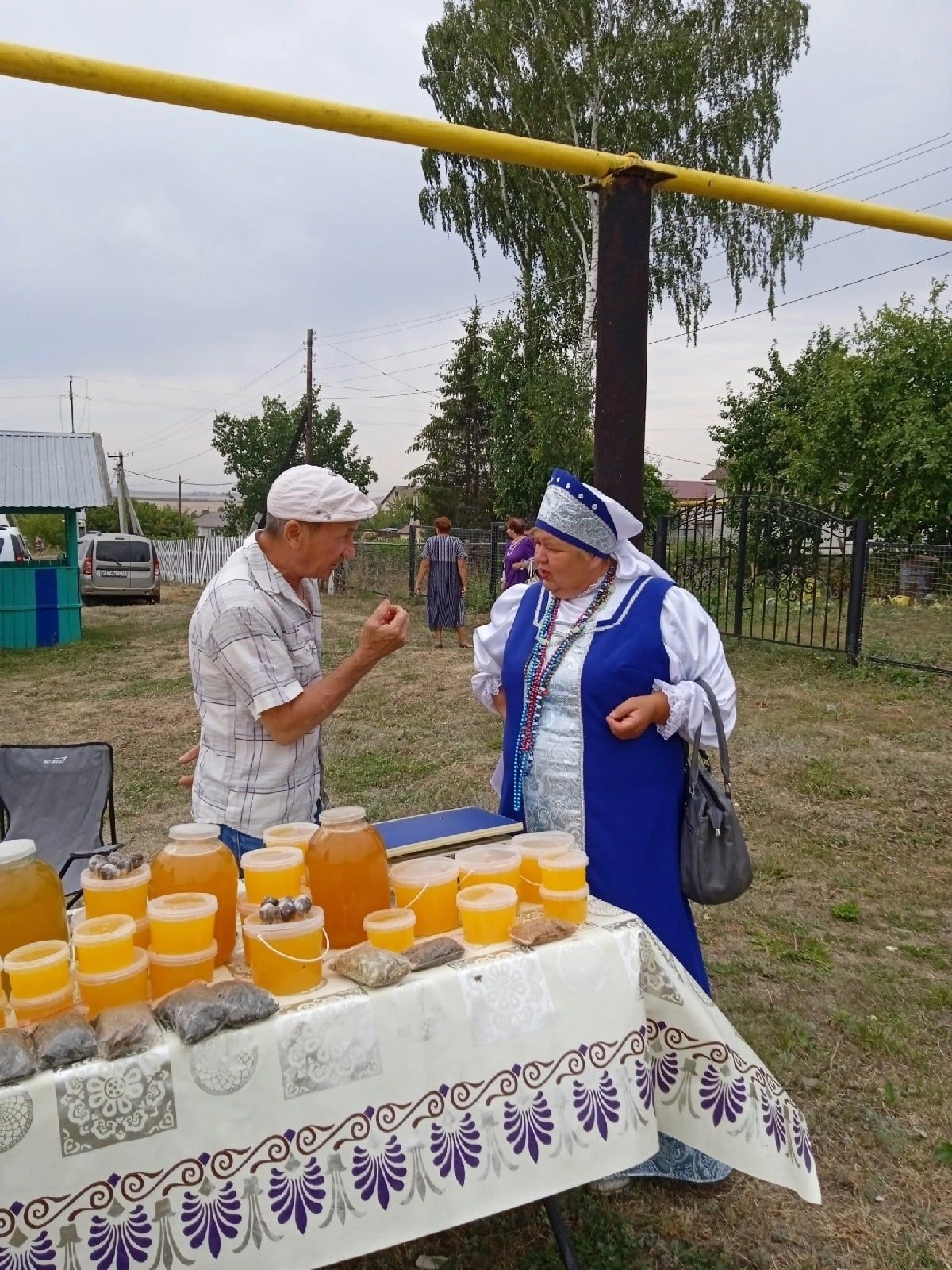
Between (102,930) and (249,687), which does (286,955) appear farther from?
(249,687)

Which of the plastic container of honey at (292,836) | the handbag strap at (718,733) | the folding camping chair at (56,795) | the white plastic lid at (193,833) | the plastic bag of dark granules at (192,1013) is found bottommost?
the folding camping chair at (56,795)

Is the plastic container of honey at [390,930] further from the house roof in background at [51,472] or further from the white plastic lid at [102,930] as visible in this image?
the house roof in background at [51,472]

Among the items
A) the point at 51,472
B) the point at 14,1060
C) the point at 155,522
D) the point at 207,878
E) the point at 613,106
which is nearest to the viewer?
the point at 14,1060

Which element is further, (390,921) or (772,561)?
(772,561)

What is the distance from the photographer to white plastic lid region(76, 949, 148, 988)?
4.96 ft

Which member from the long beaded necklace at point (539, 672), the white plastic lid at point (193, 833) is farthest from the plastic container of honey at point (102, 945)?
the long beaded necklace at point (539, 672)

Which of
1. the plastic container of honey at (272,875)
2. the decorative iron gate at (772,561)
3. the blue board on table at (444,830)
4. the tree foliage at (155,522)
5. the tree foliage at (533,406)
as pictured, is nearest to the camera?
the plastic container of honey at (272,875)

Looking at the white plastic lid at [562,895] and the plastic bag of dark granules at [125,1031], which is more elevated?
the white plastic lid at [562,895]

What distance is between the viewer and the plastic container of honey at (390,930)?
5.65 ft

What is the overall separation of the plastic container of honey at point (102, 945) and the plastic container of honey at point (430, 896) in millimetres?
516

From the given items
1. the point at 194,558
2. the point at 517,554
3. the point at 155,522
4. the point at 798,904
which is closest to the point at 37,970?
the point at 798,904

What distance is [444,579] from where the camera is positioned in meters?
12.2

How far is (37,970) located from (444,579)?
10.8 metres

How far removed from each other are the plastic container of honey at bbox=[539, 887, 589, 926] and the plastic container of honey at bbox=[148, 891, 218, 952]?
25.5 inches
